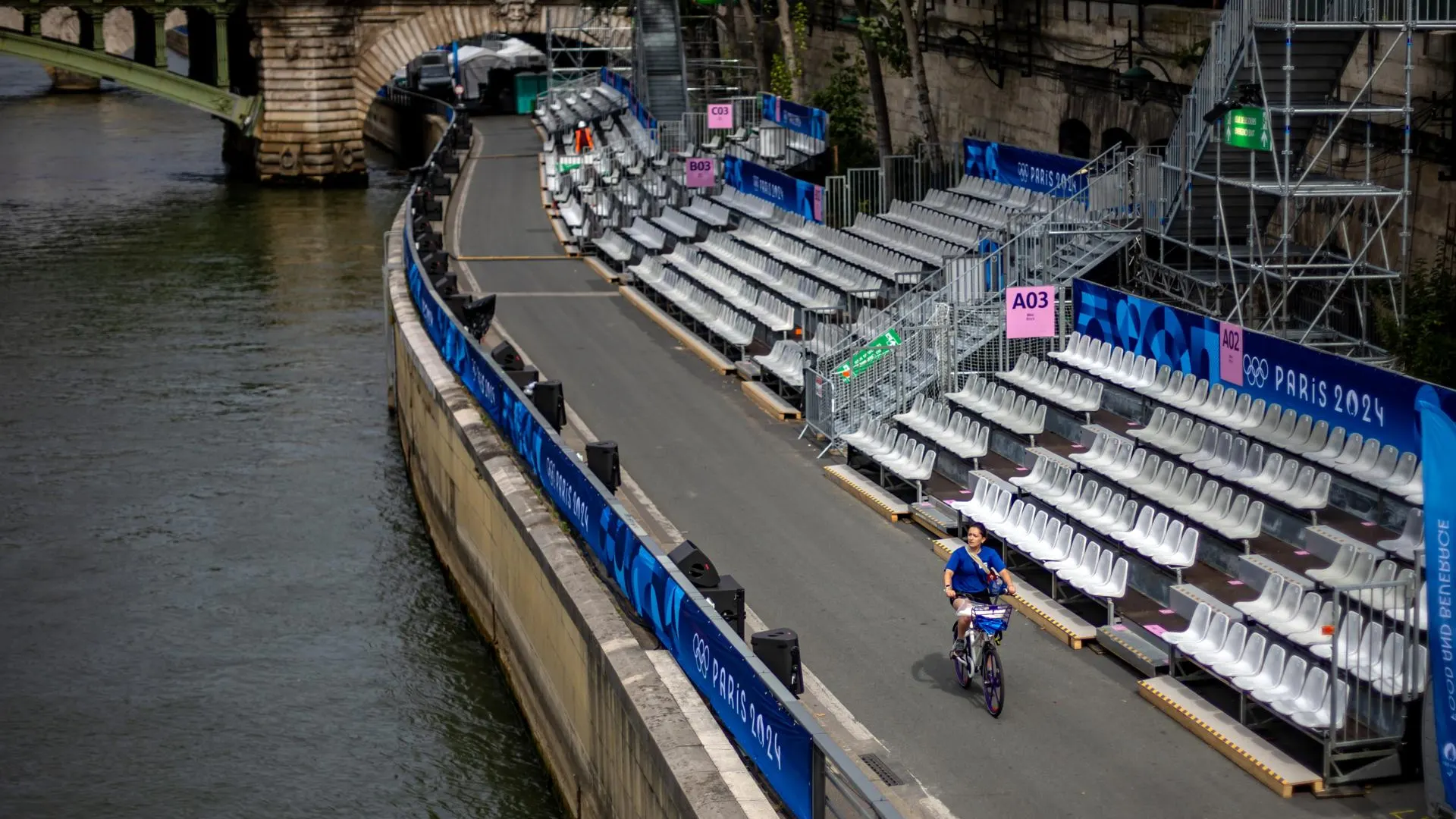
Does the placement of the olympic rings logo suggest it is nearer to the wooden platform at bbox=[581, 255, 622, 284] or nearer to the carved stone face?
the wooden platform at bbox=[581, 255, 622, 284]

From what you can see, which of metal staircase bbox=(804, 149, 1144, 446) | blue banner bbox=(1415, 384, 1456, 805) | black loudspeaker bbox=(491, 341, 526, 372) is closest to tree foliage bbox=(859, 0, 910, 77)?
metal staircase bbox=(804, 149, 1144, 446)

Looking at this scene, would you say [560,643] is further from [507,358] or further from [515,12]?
[515,12]

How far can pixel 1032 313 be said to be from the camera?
1023 inches

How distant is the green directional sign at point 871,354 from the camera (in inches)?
1079

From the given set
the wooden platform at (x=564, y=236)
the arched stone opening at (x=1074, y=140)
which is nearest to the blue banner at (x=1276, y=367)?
the arched stone opening at (x=1074, y=140)

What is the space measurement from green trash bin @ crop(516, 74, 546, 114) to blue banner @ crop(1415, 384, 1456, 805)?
242 ft

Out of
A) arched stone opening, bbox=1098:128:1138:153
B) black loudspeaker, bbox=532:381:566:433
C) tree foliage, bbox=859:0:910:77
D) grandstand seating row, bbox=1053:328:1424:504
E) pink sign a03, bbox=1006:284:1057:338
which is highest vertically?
tree foliage, bbox=859:0:910:77

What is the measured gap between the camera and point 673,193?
4959 cm

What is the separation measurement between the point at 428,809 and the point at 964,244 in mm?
17753

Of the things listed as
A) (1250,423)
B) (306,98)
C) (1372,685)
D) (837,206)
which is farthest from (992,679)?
(306,98)

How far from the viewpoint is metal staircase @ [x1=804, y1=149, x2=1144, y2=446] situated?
27.6m

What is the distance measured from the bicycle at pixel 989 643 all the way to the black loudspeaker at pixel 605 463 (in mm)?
6315

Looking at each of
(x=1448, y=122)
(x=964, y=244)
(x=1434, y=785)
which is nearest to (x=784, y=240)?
(x=964, y=244)

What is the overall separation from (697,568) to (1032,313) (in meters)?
9.39
